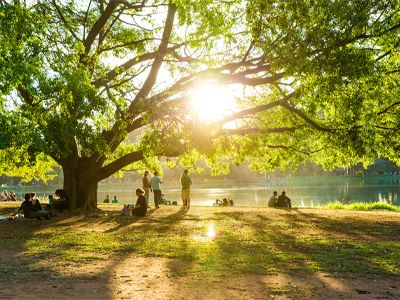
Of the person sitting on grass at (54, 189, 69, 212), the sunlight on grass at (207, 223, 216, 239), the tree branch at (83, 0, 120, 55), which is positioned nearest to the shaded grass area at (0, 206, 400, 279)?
the sunlight on grass at (207, 223, 216, 239)

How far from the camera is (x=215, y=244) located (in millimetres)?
11680

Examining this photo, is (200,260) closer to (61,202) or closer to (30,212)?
(30,212)

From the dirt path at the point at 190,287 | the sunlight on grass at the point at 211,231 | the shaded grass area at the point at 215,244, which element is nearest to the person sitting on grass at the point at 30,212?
the shaded grass area at the point at 215,244

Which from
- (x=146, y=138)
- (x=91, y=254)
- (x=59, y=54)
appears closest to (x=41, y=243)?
(x=91, y=254)

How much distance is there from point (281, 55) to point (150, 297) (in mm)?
8768

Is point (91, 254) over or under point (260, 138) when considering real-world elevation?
under

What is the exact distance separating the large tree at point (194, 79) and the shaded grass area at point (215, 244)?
2.65 m

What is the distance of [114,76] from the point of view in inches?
833

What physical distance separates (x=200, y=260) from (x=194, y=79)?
9.90 metres

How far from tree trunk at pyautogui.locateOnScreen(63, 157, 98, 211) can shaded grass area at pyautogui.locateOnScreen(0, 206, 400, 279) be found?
9.31 ft

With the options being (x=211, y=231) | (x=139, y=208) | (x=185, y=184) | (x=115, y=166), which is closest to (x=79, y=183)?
(x=115, y=166)

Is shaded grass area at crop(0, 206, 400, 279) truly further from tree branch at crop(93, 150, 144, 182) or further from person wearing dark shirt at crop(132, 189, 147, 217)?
tree branch at crop(93, 150, 144, 182)

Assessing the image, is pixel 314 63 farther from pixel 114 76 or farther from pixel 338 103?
pixel 114 76

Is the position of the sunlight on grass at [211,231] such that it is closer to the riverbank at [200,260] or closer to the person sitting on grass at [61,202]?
the riverbank at [200,260]
